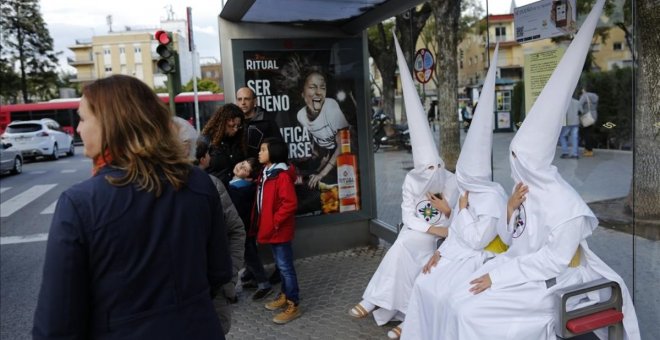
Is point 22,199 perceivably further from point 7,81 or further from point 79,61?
point 79,61

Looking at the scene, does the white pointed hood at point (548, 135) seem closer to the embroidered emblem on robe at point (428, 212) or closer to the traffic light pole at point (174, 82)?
the embroidered emblem on robe at point (428, 212)

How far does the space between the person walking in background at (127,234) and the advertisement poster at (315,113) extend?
3985mm

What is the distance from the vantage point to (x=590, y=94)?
3609 millimetres

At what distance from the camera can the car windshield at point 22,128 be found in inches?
882

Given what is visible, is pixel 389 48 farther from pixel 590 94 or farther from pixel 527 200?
pixel 527 200

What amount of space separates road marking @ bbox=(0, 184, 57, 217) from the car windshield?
9.66 m

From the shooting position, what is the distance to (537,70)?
3949 mm

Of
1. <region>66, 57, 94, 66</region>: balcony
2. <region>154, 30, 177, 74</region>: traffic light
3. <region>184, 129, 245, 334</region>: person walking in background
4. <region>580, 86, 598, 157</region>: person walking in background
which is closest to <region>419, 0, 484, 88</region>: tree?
<region>580, 86, 598, 157</region>: person walking in background

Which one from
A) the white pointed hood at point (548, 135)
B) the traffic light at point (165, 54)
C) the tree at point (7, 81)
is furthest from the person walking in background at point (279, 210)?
the tree at point (7, 81)

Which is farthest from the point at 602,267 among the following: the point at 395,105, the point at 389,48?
the point at 389,48

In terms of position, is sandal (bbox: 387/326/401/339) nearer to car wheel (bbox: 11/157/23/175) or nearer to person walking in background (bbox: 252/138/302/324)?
person walking in background (bbox: 252/138/302/324)

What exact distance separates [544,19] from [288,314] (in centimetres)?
302

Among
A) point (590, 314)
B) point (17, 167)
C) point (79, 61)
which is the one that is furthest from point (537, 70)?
point (79, 61)

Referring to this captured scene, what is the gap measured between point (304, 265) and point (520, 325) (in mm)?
3496
